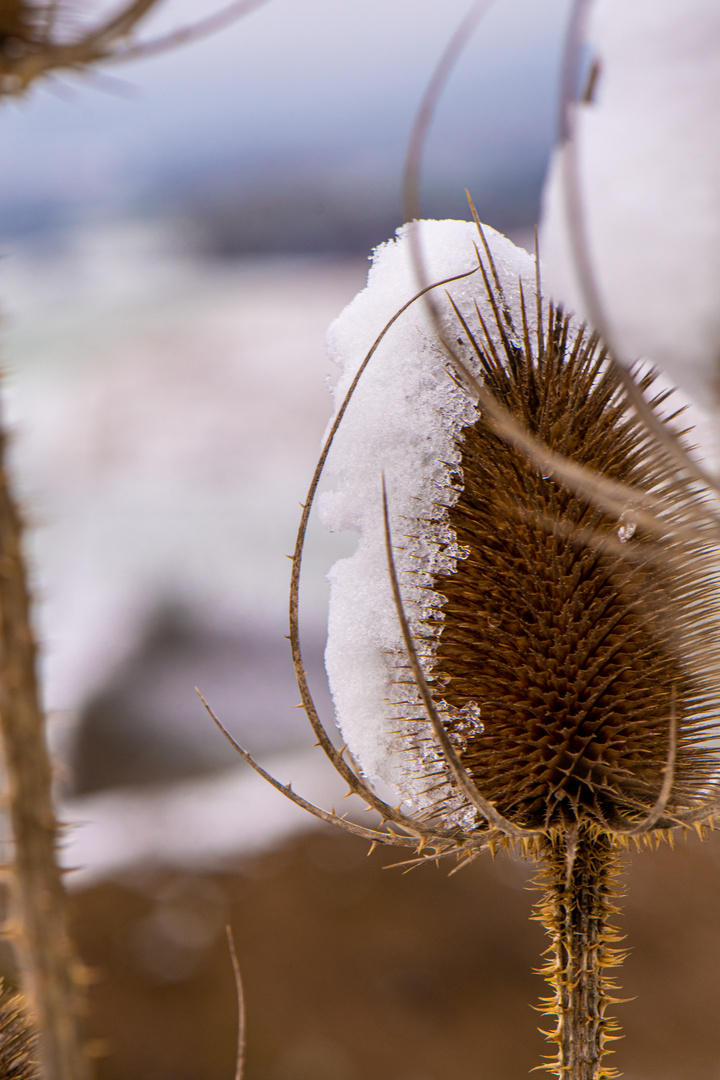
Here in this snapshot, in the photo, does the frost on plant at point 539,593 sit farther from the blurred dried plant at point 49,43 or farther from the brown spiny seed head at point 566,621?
the blurred dried plant at point 49,43

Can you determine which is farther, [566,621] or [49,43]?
[566,621]

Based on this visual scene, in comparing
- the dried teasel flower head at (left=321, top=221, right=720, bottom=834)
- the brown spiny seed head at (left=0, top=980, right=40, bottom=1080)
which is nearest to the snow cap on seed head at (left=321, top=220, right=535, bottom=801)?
the dried teasel flower head at (left=321, top=221, right=720, bottom=834)

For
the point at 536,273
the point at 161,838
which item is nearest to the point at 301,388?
the point at 161,838

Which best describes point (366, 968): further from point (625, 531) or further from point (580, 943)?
point (625, 531)

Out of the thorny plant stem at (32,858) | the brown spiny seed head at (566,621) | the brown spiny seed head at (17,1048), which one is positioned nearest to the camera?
the thorny plant stem at (32,858)

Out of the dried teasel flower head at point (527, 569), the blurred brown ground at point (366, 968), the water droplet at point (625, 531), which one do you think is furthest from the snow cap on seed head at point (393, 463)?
the blurred brown ground at point (366, 968)

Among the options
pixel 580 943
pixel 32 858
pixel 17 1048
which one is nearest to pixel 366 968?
pixel 580 943

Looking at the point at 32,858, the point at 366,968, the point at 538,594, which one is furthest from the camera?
the point at 366,968

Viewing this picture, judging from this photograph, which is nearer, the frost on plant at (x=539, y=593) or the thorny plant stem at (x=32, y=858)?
the thorny plant stem at (x=32, y=858)
